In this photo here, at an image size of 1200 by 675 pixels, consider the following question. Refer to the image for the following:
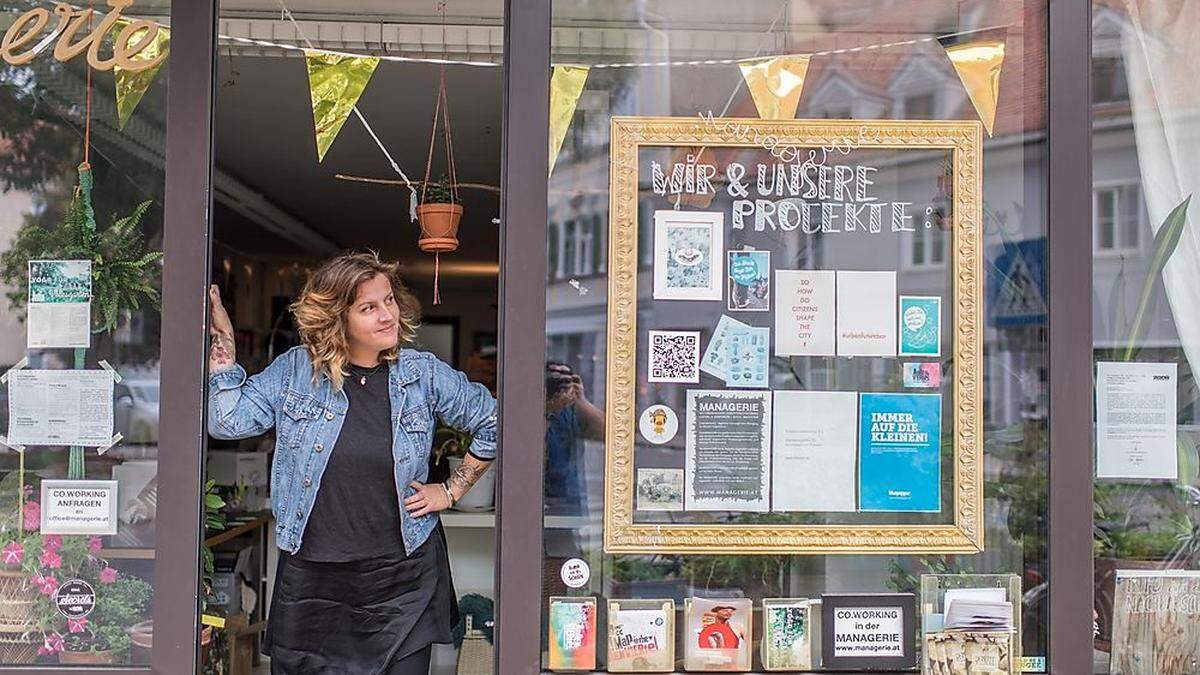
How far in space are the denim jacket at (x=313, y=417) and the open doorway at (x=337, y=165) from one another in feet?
1.76

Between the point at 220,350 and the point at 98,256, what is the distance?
36 cm

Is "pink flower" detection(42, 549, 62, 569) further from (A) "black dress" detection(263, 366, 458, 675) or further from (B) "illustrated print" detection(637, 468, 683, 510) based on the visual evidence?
(B) "illustrated print" detection(637, 468, 683, 510)

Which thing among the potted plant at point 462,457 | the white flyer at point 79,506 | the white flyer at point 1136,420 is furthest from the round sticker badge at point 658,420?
the potted plant at point 462,457

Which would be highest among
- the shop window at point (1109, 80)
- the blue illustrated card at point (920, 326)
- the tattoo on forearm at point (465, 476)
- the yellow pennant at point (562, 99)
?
the shop window at point (1109, 80)

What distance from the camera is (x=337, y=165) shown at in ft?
18.0

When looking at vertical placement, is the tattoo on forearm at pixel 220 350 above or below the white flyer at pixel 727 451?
above

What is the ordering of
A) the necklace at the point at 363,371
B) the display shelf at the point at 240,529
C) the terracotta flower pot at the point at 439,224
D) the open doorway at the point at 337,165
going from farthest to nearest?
the display shelf at the point at 240,529 → the terracotta flower pot at the point at 439,224 → the open doorway at the point at 337,165 → the necklace at the point at 363,371

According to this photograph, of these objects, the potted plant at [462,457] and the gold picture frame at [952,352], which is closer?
the gold picture frame at [952,352]

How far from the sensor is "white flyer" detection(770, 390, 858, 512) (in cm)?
257

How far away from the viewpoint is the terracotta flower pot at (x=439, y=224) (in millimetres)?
3391

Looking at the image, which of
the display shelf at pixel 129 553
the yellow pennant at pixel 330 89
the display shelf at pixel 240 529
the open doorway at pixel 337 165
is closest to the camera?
the display shelf at pixel 129 553

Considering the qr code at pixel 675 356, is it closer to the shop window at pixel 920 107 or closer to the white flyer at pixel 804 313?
the white flyer at pixel 804 313

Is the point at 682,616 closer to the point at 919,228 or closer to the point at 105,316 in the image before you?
the point at 919,228

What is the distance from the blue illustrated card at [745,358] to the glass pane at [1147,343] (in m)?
0.81
